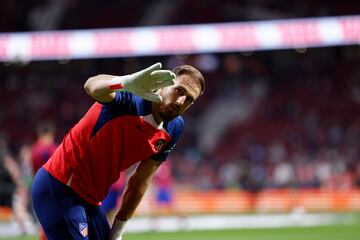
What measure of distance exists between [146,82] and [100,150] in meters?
0.70

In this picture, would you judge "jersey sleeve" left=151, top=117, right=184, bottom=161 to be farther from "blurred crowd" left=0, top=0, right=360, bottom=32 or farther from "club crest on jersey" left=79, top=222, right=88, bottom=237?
"blurred crowd" left=0, top=0, right=360, bottom=32

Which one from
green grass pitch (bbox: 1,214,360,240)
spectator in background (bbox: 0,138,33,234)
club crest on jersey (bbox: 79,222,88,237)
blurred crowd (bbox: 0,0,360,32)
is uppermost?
blurred crowd (bbox: 0,0,360,32)

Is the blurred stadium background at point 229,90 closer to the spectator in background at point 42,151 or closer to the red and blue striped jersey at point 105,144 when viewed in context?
the spectator in background at point 42,151

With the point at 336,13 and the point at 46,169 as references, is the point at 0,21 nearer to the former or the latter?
the point at 336,13

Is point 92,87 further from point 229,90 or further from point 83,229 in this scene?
point 229,90

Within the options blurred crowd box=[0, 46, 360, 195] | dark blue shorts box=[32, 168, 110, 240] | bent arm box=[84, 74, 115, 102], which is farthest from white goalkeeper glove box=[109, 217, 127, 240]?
blurred crowd box=[0, 46, 360, 195]

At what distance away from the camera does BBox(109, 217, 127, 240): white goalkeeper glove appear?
5840 mm

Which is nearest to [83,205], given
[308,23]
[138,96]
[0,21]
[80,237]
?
[80,237]

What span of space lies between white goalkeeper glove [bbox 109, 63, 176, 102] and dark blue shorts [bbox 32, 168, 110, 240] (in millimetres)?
936

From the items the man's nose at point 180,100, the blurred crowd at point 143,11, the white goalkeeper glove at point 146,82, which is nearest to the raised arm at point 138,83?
the white goalkeeper glove at point 146,82

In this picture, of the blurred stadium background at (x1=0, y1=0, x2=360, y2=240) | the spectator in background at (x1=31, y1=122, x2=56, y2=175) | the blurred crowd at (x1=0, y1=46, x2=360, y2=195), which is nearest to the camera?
the spectator in background at (x1=31, y1=122, x2=56, y2=175)

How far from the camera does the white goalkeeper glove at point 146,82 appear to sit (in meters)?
4.85

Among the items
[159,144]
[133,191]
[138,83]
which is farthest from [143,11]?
[138,83]

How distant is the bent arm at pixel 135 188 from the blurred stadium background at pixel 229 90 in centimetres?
1577
